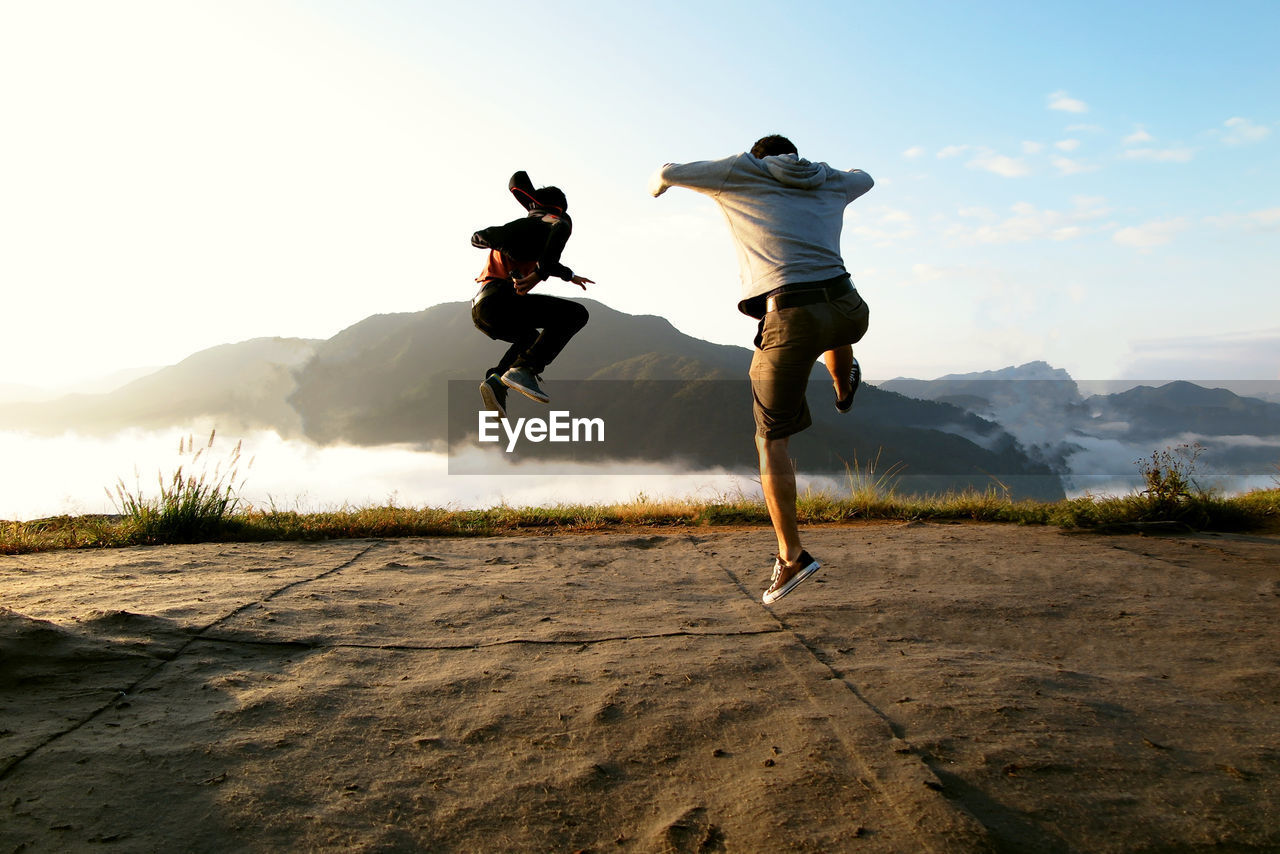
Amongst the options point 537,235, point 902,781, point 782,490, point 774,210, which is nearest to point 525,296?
point 537,235

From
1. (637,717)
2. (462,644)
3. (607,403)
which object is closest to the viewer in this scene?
(637,717)

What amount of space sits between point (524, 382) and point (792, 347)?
1.65 metres

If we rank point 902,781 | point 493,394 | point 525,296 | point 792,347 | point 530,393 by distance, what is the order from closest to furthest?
point 902,781 < point 792,347 < point 530,393 < point 525,296 < point 493,394

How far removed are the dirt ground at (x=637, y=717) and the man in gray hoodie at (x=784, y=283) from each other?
793 millimetres

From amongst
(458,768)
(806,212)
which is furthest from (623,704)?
(806,212)

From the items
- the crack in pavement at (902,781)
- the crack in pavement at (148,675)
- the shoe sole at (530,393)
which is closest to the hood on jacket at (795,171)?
the shoe sole at (530,393)

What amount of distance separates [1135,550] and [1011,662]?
3.65 meters

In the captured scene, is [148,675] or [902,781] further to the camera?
[148,675]

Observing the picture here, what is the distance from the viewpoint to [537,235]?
434cm

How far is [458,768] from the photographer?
242 centimetres

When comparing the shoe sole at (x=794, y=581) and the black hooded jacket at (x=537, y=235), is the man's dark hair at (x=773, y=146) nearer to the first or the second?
the black hooded jacket at (x=537, y=235)

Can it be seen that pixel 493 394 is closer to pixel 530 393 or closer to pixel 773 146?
pixel 530 393

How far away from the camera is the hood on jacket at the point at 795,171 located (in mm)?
3984

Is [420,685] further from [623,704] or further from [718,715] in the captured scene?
[718,715]
